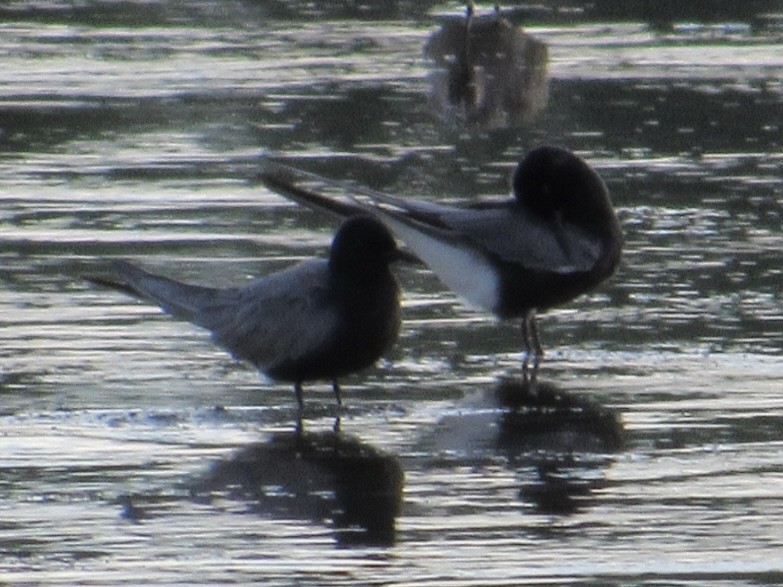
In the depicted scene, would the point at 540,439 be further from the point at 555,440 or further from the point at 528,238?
the point at 528,238

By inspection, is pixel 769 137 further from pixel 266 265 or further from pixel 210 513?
pixel 210 513

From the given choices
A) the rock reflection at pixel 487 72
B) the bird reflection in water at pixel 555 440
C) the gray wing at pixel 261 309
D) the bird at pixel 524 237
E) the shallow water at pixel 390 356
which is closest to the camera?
the shallow water at pixel 390 356

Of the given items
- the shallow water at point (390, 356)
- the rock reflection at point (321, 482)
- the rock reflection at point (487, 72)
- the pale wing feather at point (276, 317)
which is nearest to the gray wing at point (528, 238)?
the shallow water at point (390, 356)

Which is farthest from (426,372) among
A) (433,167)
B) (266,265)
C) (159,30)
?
(159,30)

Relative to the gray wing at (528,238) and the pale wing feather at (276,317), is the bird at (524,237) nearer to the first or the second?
the gray wing at (528,238)

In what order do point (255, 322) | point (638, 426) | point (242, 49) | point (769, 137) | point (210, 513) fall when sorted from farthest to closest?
point (242, 49) < point (769, 137) < point (255, 322) < point (638, 426) < point (210, 513)

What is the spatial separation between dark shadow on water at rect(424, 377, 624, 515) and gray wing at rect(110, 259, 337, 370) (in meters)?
0.60

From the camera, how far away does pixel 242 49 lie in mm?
17016

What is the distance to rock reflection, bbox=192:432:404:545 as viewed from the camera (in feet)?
21.9

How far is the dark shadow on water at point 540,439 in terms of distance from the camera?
22.9 feet

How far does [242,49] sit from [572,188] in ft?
26.2

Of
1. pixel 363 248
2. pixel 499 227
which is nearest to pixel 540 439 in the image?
pixel 363 248

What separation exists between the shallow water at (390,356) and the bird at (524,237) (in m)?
0.22

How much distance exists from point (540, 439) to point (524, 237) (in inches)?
69.6
